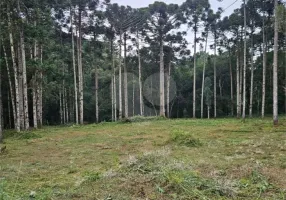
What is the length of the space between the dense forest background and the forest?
121 millimetres

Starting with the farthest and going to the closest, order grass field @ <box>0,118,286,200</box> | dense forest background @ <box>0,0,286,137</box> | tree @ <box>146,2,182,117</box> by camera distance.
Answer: tree @ <box>146,2,182,117</box>, dense forest background @ <box>0,0,286,137</box>, grass field @ <box>0,118,286,200</box>

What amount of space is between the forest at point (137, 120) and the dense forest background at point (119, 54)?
0.40 feet

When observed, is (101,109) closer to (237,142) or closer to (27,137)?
(27,137)

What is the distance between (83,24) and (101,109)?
1704 centimetres

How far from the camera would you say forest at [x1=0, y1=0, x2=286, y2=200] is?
5.41m

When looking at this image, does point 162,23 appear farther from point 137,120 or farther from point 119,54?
point 137,120

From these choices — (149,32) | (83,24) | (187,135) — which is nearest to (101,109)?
(149,32)

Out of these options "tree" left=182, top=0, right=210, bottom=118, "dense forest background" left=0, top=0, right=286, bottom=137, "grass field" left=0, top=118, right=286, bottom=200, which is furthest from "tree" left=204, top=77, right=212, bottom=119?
"grass field" left=0, top=118, right=286, bottom=200

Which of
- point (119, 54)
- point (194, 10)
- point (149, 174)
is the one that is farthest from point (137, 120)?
point (149, 174)

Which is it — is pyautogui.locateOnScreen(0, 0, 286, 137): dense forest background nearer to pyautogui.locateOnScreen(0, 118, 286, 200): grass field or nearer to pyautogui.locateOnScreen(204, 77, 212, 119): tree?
pyautogui.locateOnScreen(204, 77, 212, 119): tree

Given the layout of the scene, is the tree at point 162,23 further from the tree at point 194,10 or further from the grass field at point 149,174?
the grass field at point 149,174

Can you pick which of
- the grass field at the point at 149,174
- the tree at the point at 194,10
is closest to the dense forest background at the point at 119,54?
the tree at the point at 194,10

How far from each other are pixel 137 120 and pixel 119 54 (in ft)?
24.1

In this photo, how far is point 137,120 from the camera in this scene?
26844 millimetres
